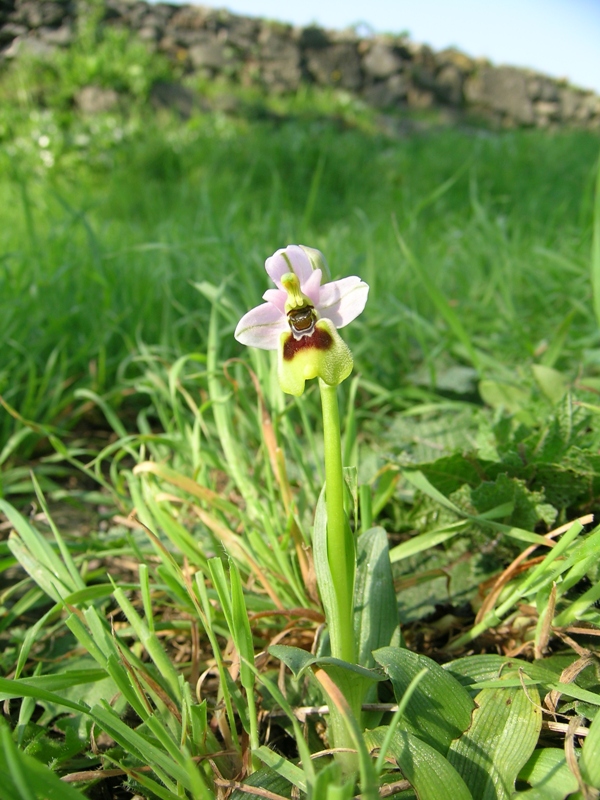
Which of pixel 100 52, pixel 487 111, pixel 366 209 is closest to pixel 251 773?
pixel 366 209

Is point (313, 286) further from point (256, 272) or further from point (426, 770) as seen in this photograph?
point (256, 272)

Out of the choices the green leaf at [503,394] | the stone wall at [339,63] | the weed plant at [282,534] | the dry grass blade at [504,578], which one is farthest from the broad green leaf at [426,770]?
the stone wall at [339,63]

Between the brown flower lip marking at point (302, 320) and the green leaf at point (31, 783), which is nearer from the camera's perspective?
the green leaf at point (31, 783)

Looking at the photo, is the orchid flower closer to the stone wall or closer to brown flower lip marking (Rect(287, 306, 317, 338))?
brown flower lip marking (Rect(287, 306, 317, 338))

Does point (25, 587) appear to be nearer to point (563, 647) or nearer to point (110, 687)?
point (110, 687)

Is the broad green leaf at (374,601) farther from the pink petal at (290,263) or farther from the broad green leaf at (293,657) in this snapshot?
the pink petal at (290,263)

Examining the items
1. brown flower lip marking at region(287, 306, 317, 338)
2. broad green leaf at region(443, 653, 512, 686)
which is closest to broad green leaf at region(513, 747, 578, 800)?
broad green leaf at region(443, 653, 512, 686)

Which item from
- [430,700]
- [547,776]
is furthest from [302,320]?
[547,776]
